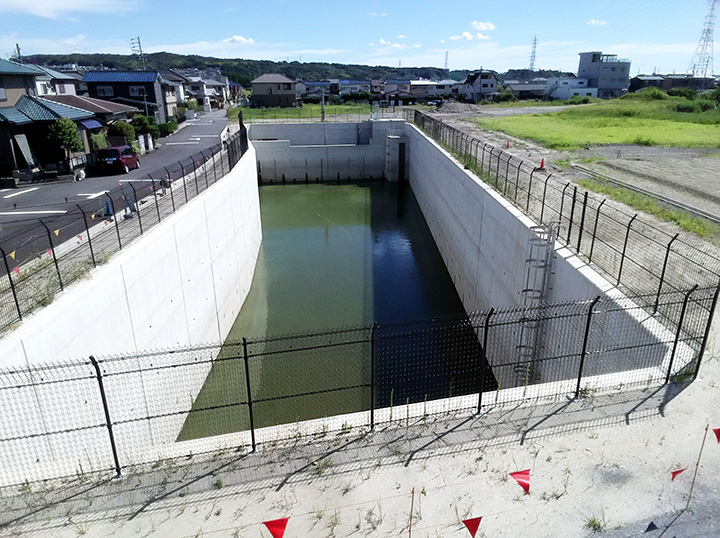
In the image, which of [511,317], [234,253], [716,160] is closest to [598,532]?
[511,317]

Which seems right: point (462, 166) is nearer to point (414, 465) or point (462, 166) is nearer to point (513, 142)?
point (513, 142)

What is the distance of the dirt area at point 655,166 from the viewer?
20.5m

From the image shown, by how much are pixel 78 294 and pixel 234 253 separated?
11655 mm

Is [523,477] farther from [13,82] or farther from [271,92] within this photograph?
[271,92]

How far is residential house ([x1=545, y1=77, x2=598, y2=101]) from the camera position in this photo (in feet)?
381

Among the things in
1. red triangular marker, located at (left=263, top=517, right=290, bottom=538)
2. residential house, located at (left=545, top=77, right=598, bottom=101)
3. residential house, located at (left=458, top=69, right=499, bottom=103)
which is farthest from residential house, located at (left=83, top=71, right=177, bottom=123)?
residential house, located at (left=545, top=77, right=598, bottom=101)

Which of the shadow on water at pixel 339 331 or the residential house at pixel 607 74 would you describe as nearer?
the shadow on water at pixel 339 331

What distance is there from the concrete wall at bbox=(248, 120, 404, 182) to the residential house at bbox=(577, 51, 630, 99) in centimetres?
10059

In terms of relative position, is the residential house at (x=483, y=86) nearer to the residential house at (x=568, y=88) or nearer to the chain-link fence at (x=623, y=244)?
the residential house at (x=568, y=88)

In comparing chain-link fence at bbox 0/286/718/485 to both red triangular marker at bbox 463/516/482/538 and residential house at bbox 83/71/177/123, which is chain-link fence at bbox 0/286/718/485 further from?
residential house at bbox 83/71/177/123

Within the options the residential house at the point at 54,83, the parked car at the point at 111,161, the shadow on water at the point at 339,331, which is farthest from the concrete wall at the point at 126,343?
the residential house at the point at 54,83

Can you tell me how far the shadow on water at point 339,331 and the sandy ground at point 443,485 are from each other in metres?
1.20

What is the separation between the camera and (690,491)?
7008mm

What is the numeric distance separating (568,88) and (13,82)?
11790 cm
